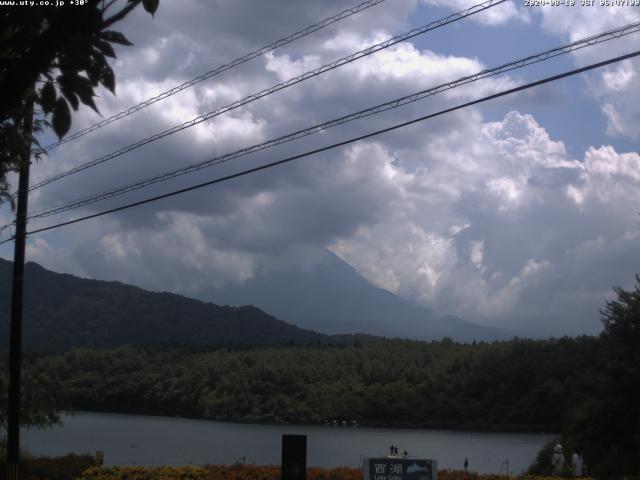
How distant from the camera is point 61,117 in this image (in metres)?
4.70

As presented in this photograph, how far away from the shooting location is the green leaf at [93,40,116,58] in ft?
15.2

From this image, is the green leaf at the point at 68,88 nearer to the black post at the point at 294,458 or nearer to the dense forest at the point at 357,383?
the black post at the point at 294,458

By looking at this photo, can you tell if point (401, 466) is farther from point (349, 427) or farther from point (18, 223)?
point (349, 427)

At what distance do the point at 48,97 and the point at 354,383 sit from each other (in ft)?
269

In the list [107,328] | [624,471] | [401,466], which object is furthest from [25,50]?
[107,328]

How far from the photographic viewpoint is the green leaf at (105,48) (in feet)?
15.2

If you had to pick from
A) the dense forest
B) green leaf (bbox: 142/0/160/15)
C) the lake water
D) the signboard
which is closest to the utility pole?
the signboard

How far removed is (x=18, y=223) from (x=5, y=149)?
525 inches

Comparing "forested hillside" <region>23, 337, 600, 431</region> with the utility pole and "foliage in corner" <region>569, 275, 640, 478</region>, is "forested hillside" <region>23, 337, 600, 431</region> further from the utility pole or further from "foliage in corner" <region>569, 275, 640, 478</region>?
the utility pole

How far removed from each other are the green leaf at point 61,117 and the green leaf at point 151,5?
2.23 feet

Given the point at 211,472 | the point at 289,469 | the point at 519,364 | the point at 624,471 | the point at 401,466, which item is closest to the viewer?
the point at 289,469

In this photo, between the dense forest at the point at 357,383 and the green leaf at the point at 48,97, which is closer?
the green leaf at the point at 48,97

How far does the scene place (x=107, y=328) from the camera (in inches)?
5797

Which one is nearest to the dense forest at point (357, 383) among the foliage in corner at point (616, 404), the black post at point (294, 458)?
the foliage in corner at point (616, 404)
